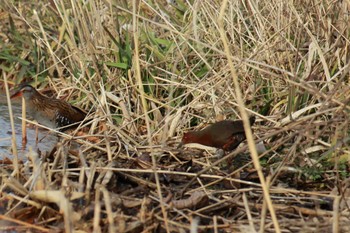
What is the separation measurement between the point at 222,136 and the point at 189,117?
85cm

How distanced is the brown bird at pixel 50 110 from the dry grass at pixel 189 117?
7.8 inches

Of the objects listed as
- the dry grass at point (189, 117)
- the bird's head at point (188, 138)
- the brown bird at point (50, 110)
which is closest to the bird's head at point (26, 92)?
the brown bird at point (50, 110)

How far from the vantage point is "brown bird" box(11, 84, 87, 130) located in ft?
20.5

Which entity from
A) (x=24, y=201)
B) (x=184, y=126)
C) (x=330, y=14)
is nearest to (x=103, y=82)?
(x=184, y=126)

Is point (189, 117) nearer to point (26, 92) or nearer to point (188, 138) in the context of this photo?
point (188, 138)

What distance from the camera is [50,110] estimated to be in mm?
6523

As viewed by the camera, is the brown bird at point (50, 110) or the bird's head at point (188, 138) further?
the brown bird at point (50, 110)

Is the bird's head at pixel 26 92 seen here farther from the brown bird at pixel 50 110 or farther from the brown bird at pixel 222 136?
the brown bird at pixel 222 136

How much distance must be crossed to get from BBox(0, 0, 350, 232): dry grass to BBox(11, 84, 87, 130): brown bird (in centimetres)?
20

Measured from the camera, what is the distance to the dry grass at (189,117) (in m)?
3.86

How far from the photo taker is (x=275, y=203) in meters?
4.13

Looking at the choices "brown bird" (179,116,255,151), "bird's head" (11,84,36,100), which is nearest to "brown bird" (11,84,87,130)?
"bird's head" (11,84,36,100)

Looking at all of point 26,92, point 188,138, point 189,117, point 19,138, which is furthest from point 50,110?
point 188,138

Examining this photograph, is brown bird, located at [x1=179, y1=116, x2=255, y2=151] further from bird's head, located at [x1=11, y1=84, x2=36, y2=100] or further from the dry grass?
bird's head, located at [x1=11, y1=84, x2=36, y2=100]
